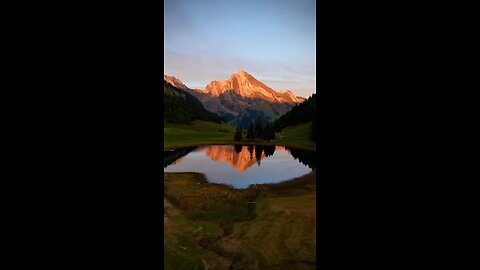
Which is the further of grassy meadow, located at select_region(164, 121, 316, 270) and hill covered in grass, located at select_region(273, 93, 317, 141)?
hill covered in grass, located at select_region(273, 93, 317, 141)

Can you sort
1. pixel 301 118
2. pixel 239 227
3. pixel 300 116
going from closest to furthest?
pixel 239 227 < pixel 301 118 < pixel 300 116

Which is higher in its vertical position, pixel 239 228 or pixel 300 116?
pixel 300 116

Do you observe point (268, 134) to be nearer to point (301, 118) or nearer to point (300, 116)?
point (301, 118)

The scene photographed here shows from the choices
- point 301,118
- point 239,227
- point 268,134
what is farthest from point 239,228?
point 301,118

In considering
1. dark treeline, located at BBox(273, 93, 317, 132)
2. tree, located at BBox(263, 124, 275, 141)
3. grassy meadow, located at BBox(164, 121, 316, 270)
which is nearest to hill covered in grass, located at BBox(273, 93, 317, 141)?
dark treeline, located at BBox(273, 93, 317, 132)

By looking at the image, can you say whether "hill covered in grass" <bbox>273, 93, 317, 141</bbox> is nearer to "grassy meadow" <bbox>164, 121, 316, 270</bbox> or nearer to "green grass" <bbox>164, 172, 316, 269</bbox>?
"grassy meadow" <bbox>164, 121, 316, 270</bbox>

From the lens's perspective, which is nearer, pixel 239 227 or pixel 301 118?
pixel 239 227

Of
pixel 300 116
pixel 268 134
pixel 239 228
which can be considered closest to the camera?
pixel 239 228

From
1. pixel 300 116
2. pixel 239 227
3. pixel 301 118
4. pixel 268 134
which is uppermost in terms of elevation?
pixel 300 116
